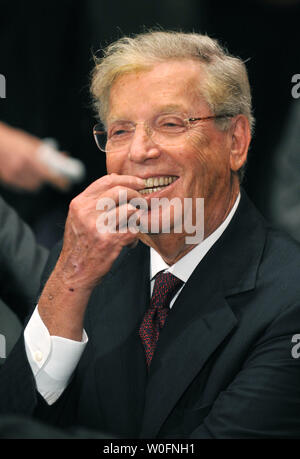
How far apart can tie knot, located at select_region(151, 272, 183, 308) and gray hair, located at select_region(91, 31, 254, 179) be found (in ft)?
1.57

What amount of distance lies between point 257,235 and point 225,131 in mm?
328

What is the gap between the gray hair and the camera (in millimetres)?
1612

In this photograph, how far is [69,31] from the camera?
8.00 feet

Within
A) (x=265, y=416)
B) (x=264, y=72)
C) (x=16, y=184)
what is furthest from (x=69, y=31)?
(x=265, y=416)

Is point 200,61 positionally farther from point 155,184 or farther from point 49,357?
point 49,357

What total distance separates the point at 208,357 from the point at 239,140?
679 mm

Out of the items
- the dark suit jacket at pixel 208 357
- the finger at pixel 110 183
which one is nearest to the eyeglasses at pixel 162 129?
the finger at pixel 110 183

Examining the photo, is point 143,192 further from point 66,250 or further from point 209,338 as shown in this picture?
point 209,338

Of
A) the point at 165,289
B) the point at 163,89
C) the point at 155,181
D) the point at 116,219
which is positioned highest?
the point at 163,89

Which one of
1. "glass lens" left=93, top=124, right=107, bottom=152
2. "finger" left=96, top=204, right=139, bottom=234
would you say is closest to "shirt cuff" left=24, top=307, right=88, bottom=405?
"finger" left=96, top=204, right=139, bottom=234

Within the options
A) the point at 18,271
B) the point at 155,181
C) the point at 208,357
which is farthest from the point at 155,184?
the point at 18,271

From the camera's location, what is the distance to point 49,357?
1438mm

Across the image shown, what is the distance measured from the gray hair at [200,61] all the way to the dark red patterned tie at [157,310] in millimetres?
488

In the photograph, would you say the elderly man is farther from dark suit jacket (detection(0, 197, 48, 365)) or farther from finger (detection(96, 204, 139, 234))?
dark suit jacket (detection(0, 197, 48, 365))
